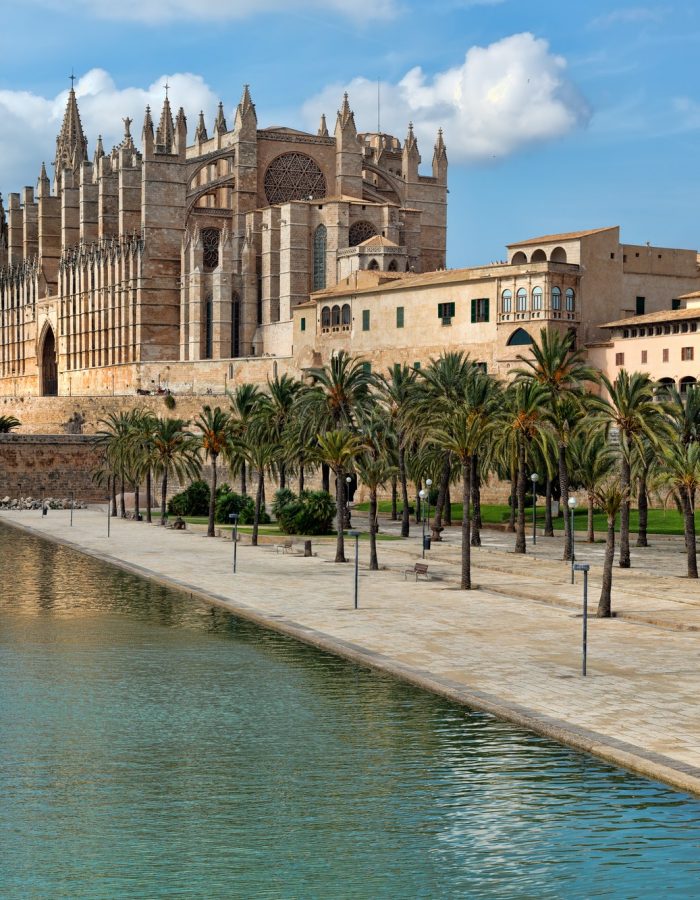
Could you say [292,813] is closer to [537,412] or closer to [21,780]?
[21,780]

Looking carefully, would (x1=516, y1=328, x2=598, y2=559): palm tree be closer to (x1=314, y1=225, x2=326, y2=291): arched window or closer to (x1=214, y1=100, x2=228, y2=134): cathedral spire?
Result: (x1=314, y1=225, x2=326, y2=291): arched window

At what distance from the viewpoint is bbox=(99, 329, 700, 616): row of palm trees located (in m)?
35.7

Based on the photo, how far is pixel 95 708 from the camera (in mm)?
20859

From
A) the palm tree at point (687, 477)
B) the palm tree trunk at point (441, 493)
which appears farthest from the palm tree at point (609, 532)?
the palm tree trunk at point (441, 493)

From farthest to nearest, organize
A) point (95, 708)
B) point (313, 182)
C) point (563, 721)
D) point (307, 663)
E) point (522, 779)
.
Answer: point (313, 182) < point (307, 663) < point (95, 708) < point (563, 721) < point (522, 779)

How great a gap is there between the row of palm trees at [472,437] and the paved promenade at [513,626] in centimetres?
138

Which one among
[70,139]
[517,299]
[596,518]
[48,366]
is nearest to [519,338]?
[517,299]

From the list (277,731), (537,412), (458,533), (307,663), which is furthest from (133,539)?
(277,731)

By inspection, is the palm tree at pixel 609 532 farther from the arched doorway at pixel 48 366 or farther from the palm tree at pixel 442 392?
the arched doorway at pixel 48 366

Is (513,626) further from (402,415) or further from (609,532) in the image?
(402,415)

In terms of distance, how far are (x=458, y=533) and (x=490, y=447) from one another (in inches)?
280

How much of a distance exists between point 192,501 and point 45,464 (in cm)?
1810

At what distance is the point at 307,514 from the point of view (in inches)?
2098

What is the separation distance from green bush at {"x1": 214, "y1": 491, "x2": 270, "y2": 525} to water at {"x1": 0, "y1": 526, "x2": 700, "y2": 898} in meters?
34.0
